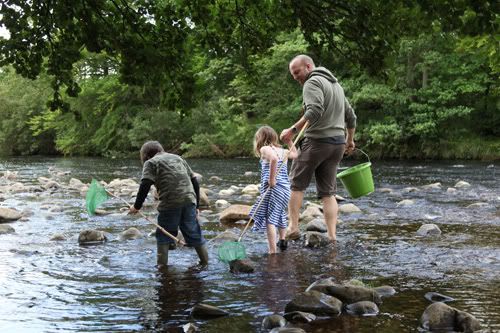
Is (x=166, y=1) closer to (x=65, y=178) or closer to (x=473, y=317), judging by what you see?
(x=473, y=317)

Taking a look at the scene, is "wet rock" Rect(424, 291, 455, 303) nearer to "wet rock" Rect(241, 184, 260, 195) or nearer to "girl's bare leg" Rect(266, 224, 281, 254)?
"girl's bare leg" Rect(266, 224, 281, 254)

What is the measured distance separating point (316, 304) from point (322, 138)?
9.48ft

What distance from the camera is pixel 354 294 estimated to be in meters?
4.32

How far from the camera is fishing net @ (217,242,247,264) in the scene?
224 inches

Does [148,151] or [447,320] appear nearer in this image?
[447,320]

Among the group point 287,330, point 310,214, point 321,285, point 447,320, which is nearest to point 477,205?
point 310,214

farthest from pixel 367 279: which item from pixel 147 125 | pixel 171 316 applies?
pixel 147 125

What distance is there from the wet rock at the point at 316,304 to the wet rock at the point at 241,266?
1.30 m

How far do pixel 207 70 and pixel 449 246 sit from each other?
2779cm

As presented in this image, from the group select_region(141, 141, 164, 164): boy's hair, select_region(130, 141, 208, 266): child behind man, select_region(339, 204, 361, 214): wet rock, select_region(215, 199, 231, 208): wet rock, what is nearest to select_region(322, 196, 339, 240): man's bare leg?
select_region(130, 141, 208, 266): child behind man

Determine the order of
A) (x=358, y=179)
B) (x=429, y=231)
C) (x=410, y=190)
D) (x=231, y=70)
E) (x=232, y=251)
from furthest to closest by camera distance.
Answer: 1. (x=231, y=70)
2. (x=410, y=190)
3. (x=429, y=231)
4. (x=358, y=179)
5. (x=232, y=251)

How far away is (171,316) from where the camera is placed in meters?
4.16

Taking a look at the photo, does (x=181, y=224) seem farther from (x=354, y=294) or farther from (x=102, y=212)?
(x=102, y=212)

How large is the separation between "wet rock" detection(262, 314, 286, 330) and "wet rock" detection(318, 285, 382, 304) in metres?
0.62
